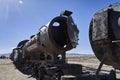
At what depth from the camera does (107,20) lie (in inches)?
201

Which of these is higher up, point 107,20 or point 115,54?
point 107,20

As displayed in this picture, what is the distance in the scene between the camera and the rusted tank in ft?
16.3

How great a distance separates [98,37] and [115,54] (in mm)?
551

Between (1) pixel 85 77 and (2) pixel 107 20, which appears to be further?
(1) pixel 85 77

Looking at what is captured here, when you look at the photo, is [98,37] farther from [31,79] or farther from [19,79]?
[19,79]

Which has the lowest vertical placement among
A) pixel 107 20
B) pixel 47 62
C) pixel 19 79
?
pixel 19 79

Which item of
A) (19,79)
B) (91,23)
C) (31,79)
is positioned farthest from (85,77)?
(19,79)

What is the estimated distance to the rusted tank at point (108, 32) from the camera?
498 cm

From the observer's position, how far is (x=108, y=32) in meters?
5.04

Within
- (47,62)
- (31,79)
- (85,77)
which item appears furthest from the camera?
(31,79)

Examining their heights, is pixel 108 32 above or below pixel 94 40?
above

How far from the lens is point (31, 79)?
14.7 metres

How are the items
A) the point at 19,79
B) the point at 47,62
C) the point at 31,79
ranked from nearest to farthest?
the point at 47,62 < the point at 31,79 < the point at 19,79

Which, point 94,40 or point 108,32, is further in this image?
point 94,40
